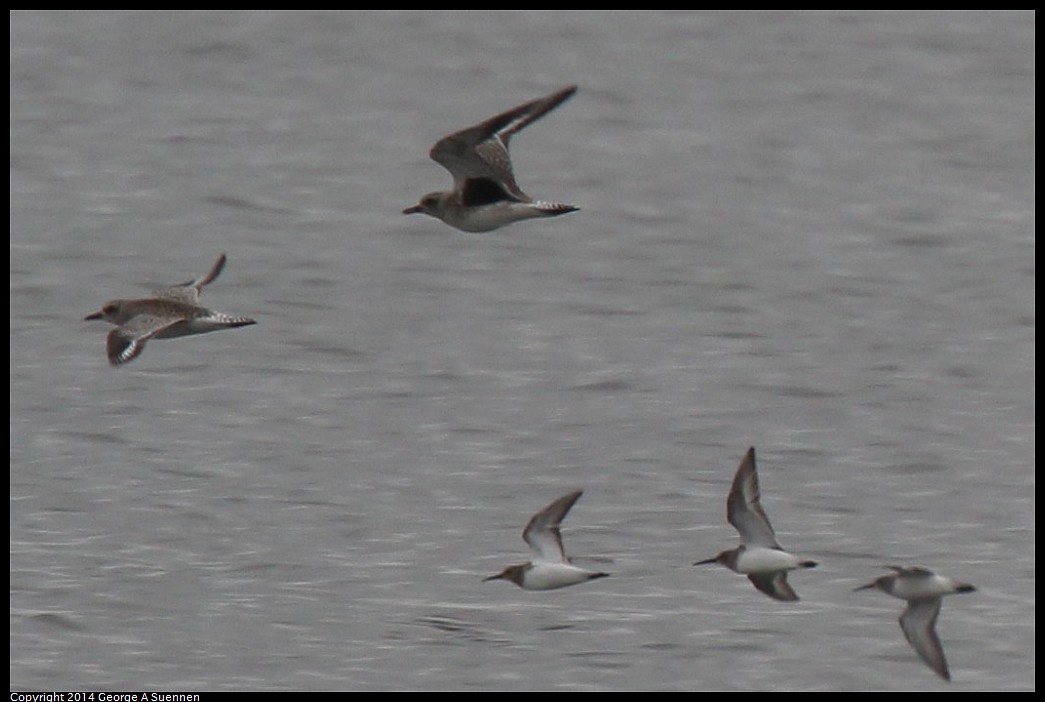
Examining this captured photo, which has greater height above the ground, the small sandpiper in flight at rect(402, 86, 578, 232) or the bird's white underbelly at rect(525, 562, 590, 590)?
the small sandpiper in flight at rect(402, 86, 578, 232)

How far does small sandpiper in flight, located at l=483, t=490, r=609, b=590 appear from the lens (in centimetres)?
1252

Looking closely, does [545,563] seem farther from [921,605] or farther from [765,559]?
[921,605]

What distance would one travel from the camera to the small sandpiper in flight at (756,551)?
40.0ft

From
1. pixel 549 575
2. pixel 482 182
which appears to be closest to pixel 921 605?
pixel 549 575

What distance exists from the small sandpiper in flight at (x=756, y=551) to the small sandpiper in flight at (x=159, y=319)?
292cm

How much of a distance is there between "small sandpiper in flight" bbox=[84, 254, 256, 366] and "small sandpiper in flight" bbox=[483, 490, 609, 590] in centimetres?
206

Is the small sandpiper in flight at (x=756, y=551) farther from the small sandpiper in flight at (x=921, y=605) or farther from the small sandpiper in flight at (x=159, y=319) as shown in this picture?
the small sandpiper in flight at (x=159, y=319)

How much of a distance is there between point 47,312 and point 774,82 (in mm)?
12210

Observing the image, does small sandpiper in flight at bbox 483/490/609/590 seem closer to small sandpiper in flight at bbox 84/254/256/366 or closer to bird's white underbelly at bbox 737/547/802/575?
bird's white underbelly at bbox 737/547/802/575

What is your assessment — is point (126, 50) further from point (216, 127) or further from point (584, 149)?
point (584, 149)

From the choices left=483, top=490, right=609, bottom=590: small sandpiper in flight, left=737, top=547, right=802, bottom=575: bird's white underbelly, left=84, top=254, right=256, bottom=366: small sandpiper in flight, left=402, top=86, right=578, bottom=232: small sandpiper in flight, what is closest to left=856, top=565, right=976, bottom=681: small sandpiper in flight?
left=737, top=547, right=802, bottom=575: bird's white underbelly

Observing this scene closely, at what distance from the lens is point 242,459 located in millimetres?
18219

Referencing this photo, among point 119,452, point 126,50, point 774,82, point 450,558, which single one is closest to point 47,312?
point 119,452

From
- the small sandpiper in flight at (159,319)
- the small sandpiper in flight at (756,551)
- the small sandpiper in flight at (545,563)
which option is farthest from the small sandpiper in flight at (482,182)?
the small sandpiper in flight at (756,551)
